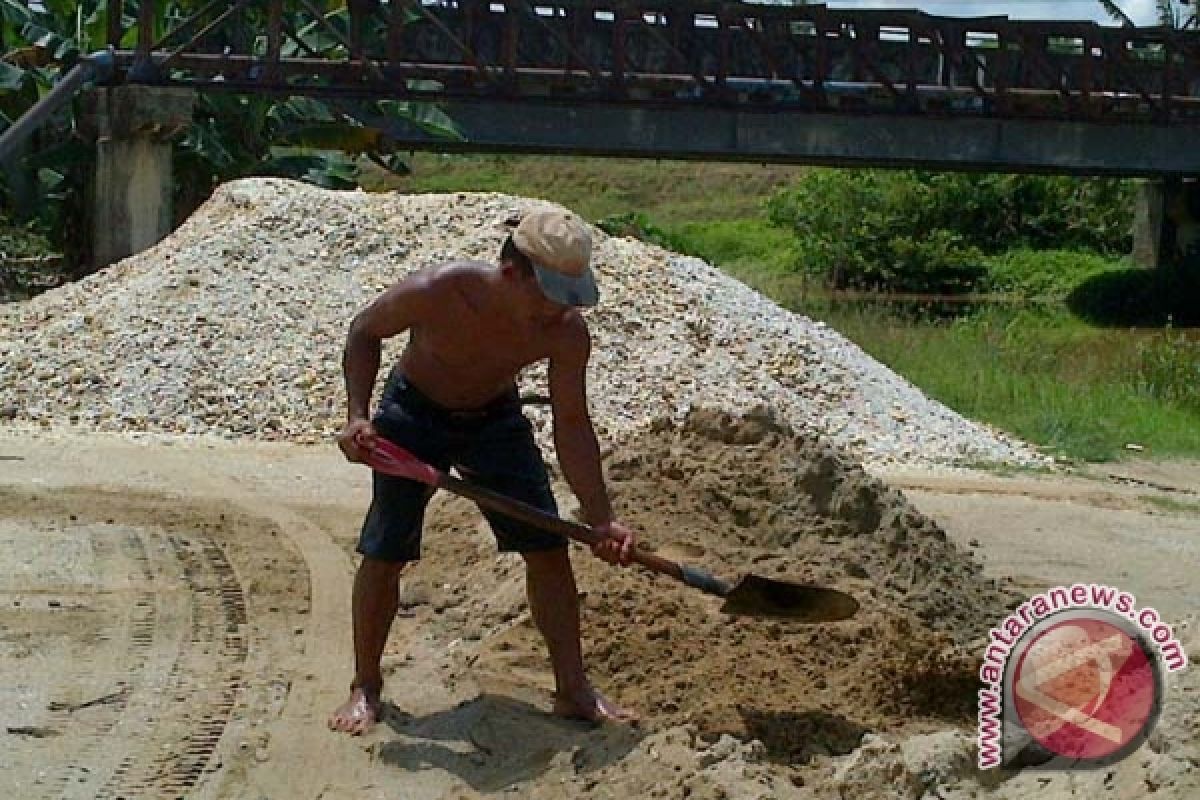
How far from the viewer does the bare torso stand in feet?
18.2

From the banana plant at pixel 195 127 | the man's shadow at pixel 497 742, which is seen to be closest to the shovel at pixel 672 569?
the man's shadow at pixel 497 742

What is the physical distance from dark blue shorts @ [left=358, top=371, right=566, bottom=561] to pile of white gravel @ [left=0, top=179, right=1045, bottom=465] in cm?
683

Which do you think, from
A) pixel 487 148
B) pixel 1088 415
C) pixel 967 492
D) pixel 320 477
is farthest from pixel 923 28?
pixel 320 477

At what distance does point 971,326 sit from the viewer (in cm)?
2381

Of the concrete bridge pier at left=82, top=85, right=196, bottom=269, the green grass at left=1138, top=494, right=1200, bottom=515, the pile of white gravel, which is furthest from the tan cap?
the concrete bridge pier at left=82, top=85, right=196, bottom=269

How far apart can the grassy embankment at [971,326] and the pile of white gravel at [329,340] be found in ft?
4.61

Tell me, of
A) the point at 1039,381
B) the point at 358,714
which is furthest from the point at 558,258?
the point at 1039,381

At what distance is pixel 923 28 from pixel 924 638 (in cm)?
1617

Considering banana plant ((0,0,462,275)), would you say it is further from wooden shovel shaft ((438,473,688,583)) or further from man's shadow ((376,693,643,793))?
wooden shovel shaft ((438,473,688,583))

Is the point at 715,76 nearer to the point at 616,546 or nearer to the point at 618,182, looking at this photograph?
→ the point at 616,546

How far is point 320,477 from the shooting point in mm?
11070

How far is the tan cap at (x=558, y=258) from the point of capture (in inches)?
208

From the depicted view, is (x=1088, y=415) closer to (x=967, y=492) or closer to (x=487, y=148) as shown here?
(x=967, y=492)

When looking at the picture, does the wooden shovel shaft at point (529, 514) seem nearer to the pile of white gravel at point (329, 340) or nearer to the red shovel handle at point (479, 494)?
the red shovel handle at point (479, 494)
